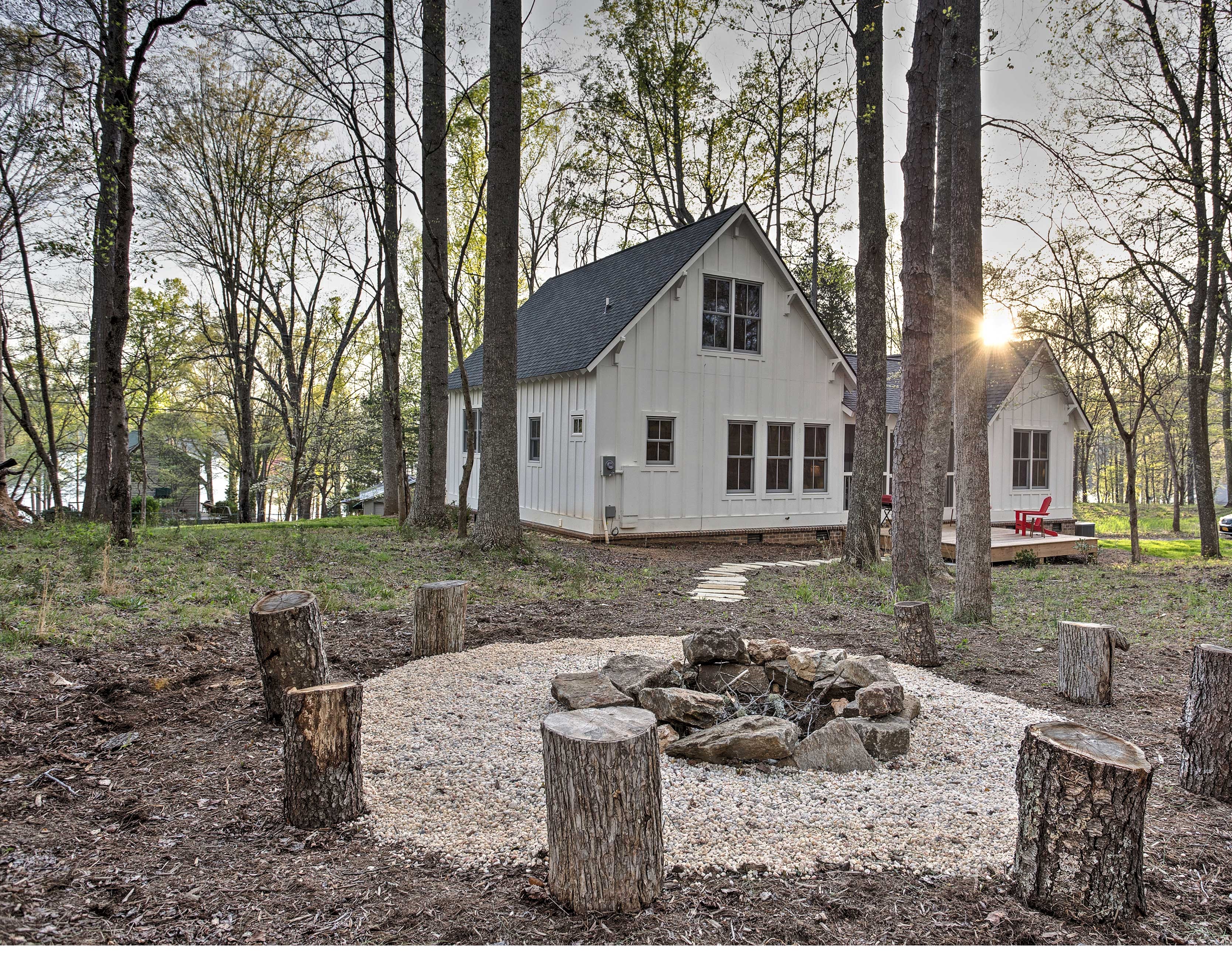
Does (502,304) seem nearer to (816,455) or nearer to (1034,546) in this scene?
(816,455)

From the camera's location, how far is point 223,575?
8031mm

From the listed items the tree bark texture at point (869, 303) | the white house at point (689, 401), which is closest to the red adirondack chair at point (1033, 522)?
the white house at point (689, 401)

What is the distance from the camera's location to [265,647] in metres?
4.17

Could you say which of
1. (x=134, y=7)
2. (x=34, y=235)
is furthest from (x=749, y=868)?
(x=34, y=235)

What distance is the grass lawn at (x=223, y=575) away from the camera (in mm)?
6027

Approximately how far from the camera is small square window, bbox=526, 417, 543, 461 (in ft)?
50.2

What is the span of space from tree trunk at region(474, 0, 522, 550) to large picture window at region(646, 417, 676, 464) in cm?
403

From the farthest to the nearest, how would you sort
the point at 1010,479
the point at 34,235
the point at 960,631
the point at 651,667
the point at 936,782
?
the point at 1010,479 → the point at 34,235 → the point at 960,631 → the point at 651,667 → the point at 936,782

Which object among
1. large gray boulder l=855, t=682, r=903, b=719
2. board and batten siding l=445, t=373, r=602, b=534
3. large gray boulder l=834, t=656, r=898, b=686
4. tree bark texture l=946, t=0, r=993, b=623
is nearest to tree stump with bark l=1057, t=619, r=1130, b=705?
large gray boulder l=834, t=656, r=898, b=686

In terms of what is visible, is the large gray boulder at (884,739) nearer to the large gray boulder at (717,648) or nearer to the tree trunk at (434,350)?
the large gray boulder at (717,648)

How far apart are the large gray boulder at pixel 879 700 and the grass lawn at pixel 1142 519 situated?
19403 mm

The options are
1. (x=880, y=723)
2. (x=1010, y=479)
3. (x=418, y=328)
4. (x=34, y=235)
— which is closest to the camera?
(x=880, y=723)

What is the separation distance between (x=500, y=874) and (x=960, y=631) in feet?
18.6

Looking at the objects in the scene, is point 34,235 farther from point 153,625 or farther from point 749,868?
point 749,868
